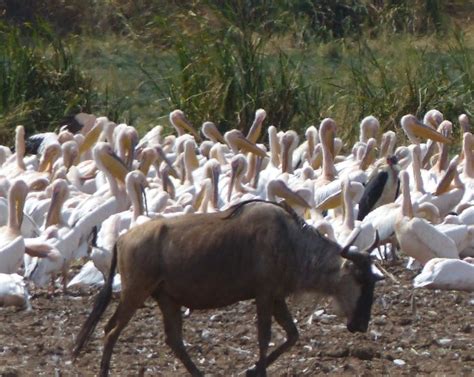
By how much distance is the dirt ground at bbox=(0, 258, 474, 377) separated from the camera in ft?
23.3

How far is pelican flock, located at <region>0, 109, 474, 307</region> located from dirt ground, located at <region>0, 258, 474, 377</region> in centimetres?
54

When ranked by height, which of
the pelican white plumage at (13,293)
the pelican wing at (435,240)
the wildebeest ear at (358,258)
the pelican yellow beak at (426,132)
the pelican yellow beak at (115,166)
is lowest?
the pelican yellow beak at (426,132)

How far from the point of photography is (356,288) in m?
6.50

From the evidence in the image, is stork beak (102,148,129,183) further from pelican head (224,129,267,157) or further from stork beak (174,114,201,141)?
stork beak (174,114,201,141)

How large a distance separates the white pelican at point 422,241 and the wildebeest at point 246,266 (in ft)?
13.2

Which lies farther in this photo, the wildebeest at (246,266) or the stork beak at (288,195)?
the stork beak at (288,195)

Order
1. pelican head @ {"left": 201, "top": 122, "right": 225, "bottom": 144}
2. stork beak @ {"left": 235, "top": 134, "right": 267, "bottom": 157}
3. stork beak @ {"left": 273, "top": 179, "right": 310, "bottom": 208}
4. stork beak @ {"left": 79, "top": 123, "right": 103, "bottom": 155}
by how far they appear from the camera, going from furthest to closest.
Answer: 1. pelican head @ {"left": 201, "top": 122, "right": 225, "bottom": 144}
2. stork beak @ {"left": 79, "top": 123, "right": 103, "bottom": 155}
3. stork beak @ {"left": 235, "top": 134, "right": 267, "bottom": 157}
4. stork beak @ {"left": 273, "top": 179, "right": 310, "bottom": 208}

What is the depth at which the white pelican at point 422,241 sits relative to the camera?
34.3ft

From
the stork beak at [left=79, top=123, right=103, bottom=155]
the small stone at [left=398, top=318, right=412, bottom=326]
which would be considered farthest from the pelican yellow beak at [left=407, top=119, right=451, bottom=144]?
the small stone at [left=398, top=318, right=412, bottom=326]

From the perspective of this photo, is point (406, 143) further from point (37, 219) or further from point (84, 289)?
point (84, 289)

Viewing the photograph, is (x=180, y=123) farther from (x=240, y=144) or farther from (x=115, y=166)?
(x=115, y=166)

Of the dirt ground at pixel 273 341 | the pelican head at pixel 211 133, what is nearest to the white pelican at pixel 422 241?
the dirt ground at pixel 273 341

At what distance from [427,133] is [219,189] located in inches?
110

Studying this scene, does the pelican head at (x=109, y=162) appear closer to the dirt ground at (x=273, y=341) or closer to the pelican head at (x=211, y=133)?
the pelican head at (x=211, y=133)
